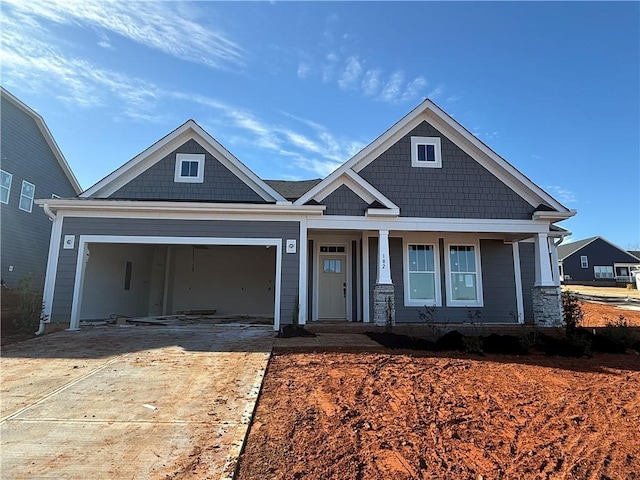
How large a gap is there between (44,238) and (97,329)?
30.2ft

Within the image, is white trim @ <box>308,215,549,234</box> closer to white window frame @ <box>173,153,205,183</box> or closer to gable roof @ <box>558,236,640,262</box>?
white window frame @ <box>173,153,205,183</box>

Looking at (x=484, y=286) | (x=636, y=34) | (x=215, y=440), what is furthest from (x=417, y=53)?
(x=215, y=440)

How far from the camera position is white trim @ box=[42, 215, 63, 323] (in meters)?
9.01

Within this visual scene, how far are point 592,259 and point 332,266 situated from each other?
41799 mm

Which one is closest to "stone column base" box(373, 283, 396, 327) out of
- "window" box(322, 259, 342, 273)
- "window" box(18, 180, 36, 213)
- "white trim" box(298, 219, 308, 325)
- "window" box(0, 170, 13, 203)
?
"white trim" box(298, 219, 308, 325)

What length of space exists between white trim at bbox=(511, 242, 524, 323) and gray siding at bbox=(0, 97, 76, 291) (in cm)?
1555

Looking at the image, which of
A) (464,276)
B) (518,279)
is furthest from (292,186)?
(518,279)

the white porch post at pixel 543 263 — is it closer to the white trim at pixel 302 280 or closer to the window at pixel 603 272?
the white trim at pixel 302 280

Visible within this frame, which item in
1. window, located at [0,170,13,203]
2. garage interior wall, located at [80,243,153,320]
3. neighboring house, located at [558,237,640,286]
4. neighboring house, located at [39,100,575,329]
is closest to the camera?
neighboring house, located at [39,100,575,329]

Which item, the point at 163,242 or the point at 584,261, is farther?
the point at 584,261

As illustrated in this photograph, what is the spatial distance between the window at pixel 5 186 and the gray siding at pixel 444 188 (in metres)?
12.8

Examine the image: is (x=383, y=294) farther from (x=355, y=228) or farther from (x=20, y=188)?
(x=20, y=188)

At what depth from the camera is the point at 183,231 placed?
31.3ft

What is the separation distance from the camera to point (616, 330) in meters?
8.11
